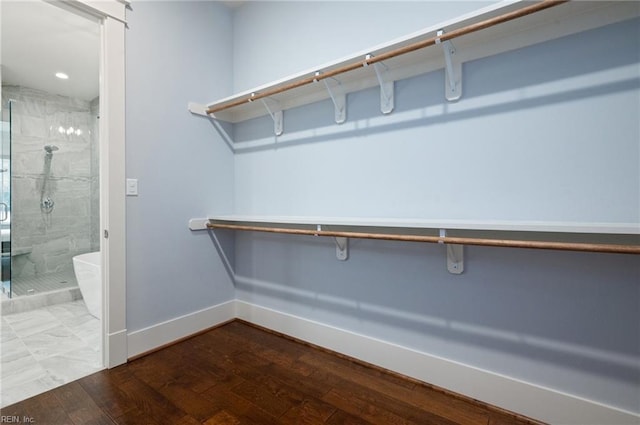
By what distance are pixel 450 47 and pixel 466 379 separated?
162cm

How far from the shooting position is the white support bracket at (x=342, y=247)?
1866 millimetres

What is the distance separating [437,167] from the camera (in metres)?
1.54

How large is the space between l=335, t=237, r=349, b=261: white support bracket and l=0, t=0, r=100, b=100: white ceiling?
212 centimetres

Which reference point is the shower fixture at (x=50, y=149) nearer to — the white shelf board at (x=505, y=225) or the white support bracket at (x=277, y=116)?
the white support bracket at (x=277, y=116)

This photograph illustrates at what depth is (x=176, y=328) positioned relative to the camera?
211 centimetres

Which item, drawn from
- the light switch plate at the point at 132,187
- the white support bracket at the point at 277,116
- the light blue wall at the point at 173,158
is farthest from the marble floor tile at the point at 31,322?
the white support bracket at the point at 277,116

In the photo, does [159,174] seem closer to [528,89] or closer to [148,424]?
[148,424]

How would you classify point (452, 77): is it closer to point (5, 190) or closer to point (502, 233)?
point (502, 233)

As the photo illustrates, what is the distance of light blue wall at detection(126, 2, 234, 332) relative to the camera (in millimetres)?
1914

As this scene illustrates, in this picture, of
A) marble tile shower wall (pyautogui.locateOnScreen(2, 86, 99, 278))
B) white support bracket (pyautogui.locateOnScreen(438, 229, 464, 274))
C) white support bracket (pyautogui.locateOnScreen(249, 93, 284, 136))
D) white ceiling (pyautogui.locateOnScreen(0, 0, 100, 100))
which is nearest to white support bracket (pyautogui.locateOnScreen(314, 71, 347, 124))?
white support bracket (pyautogui.locateOnScreen(249, 93, 284, 136))

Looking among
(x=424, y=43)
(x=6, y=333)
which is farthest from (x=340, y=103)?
(x=6, y=333)

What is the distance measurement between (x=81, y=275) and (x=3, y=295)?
0.89m

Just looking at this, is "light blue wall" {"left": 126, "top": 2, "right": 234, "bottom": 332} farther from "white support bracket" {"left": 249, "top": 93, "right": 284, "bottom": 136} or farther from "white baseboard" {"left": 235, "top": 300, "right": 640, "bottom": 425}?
"white baseboard" {"left": 235, "top": 300, "right": 640, "bottom": 425}

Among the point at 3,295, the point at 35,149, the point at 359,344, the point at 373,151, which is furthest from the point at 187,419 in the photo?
the point at 35,149
